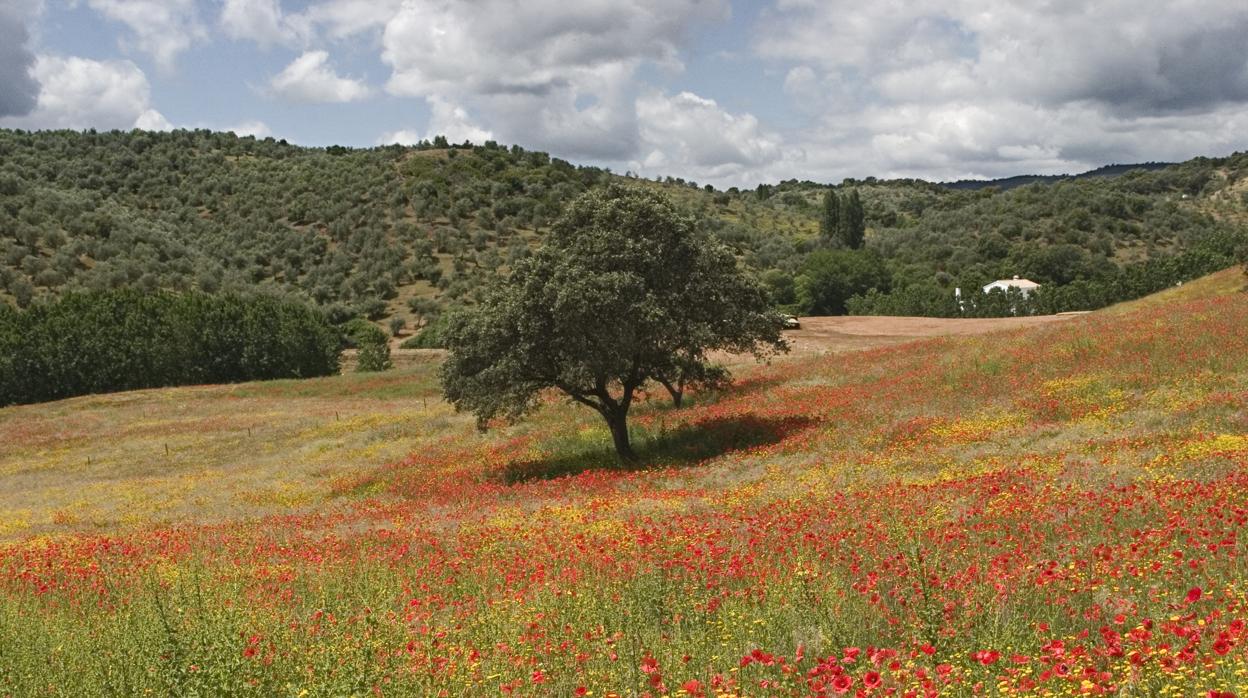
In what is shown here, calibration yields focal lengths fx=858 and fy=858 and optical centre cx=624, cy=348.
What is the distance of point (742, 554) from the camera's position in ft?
39.1

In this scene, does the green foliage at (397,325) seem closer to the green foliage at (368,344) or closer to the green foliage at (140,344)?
the green foliage at (368,344)

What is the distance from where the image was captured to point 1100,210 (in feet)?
554

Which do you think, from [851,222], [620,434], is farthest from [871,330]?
[851,222]

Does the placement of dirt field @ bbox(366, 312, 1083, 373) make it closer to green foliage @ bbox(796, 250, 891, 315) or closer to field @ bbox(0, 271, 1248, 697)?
field @ bbox(0, 271, 1248, 697)

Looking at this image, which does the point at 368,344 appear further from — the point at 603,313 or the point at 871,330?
the point at 603,313

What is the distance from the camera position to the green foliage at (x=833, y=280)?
13600 cm

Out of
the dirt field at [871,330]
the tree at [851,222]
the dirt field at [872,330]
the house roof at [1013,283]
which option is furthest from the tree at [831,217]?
the dirt field at [872,330]

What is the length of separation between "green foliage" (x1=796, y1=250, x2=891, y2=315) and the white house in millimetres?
17631

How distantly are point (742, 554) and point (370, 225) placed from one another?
450 ft

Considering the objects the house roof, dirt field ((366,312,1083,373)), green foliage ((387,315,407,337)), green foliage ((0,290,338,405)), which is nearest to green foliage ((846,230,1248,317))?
the house roof

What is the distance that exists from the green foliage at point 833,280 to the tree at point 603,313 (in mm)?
104675

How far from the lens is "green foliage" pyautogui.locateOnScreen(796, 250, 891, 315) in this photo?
446 ft

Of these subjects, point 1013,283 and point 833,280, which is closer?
point 1013,283

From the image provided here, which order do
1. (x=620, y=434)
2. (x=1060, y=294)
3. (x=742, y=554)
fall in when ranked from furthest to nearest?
(x=1060, y=294)
(x=620, y=434)
(x=742, y=554)
